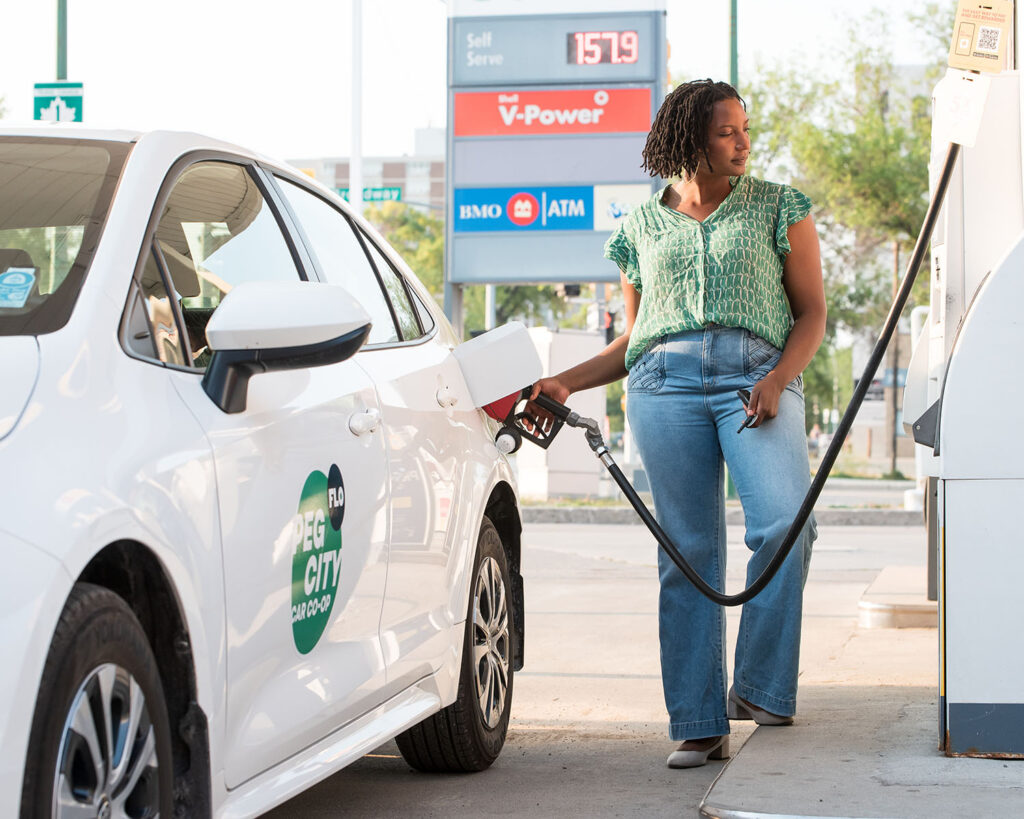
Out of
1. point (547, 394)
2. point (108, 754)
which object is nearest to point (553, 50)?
point (547, 394)

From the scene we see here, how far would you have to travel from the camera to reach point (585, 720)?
5.42 meters

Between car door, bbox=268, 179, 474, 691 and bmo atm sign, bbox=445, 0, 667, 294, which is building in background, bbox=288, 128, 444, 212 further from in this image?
car door, bbox=268, 179, 474, 691

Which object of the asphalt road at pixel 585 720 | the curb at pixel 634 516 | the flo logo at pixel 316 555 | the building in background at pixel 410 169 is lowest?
the curb at pixel 634 516

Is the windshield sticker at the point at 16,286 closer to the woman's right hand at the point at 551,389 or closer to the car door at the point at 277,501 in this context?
the car door at the point at 277,501

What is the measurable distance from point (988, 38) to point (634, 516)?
1330cm

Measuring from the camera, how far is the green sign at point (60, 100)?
36.9 feet

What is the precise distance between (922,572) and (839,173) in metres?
21.5

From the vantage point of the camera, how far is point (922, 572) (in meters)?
9.02

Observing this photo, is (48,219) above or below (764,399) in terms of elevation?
above

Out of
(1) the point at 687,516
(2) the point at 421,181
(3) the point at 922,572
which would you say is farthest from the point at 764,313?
(2) the point at 421,181

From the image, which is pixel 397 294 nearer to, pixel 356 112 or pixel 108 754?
pixel 108 754

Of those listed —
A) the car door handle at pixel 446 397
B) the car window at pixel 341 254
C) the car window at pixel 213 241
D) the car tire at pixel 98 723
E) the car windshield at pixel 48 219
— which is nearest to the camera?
the car tire at pixel 98 723

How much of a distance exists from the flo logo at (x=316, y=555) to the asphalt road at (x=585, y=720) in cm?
99

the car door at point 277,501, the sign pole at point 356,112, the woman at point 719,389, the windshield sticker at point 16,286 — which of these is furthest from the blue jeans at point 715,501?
the sign pole at point 356,112
